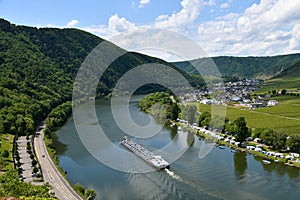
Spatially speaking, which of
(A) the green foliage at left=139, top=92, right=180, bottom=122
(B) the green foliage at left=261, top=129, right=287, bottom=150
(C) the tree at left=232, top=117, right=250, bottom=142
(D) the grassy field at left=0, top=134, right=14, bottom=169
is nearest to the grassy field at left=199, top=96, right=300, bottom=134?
(B) the green foliage at left=261, top=129, right=287, bottom=150

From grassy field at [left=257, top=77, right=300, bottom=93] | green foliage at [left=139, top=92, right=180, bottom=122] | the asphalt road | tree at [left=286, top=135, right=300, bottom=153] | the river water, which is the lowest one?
the river water

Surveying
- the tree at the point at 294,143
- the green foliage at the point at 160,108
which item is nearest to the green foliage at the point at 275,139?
the tree at the point at 294,143

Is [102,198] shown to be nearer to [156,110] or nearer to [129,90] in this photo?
[156,110]

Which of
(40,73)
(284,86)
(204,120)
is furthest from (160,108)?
(284,86)

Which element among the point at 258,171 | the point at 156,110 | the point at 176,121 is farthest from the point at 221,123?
the point at 156,110

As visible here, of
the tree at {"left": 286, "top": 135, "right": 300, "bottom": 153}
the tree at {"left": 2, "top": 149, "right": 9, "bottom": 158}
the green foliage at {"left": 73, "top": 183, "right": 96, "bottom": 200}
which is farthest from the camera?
the tree at {"left": 286, "top": 135, "right": 300, "bottom": 153}

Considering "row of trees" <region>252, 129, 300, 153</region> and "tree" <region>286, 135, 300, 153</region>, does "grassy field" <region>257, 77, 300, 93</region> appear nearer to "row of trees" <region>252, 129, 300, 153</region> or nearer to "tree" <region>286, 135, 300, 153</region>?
"row of trees" <region>252, 129, 300, 153</region>
